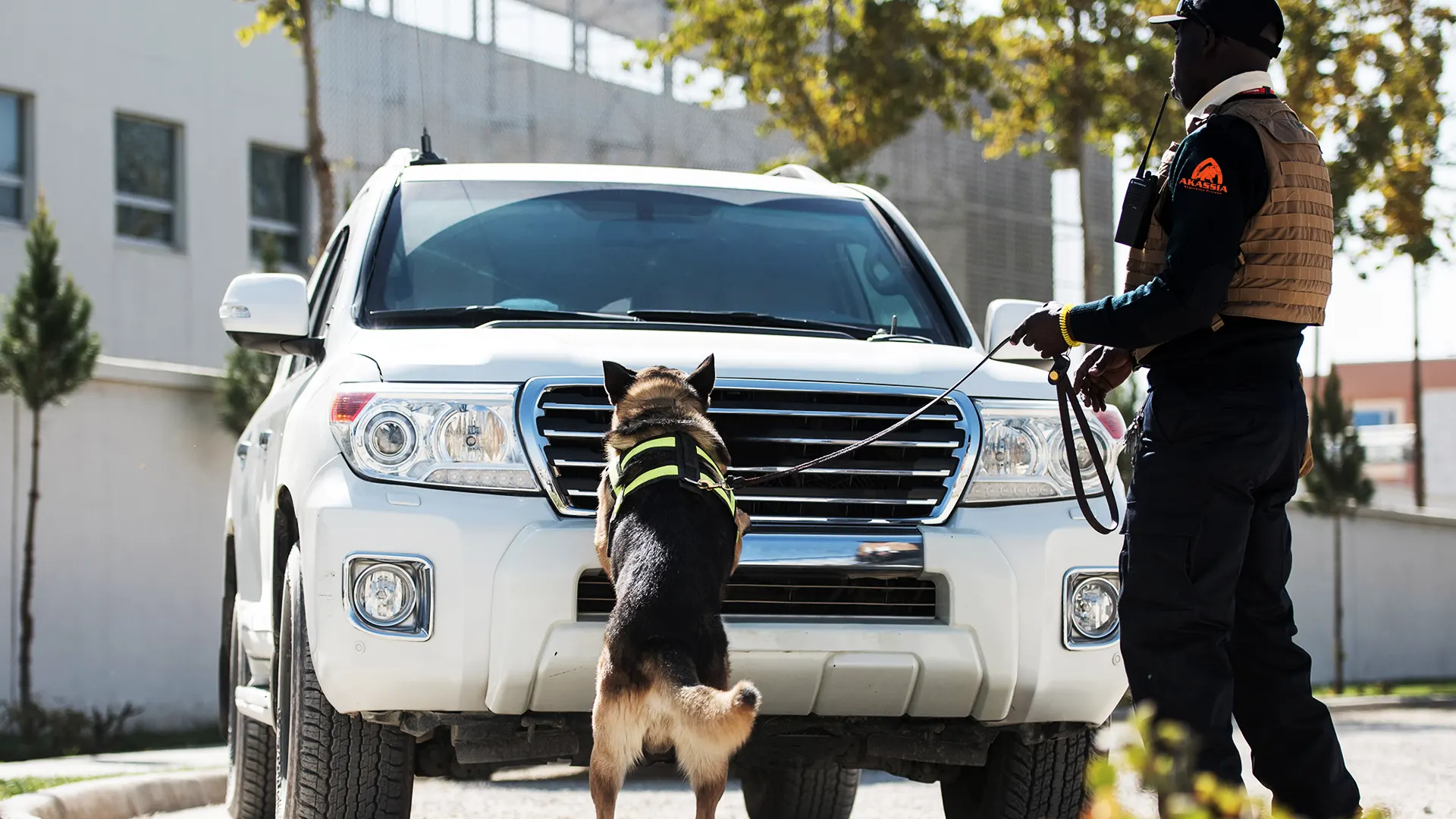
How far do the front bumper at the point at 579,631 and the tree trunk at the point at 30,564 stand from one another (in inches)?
411

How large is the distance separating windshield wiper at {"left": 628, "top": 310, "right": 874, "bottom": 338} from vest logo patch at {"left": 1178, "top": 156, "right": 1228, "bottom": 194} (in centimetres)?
185

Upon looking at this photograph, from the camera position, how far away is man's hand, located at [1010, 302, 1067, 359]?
4.40 metres

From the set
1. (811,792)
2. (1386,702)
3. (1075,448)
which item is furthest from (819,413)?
(1386,702)

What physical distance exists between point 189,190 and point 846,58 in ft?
30.5

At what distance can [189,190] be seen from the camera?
22672 mm

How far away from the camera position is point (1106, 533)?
5.14m

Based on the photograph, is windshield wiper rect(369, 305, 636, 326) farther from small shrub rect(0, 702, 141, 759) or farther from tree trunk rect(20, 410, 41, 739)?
tree trunk rect(20, 410, 41, 739)

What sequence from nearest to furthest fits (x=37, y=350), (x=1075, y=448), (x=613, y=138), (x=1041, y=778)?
(x=1075, y=448)
(x=1041, y=778)
(x=37, y=350)
(x=613, y=138)

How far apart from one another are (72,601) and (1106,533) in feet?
39.2

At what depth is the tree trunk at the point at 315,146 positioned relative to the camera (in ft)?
45.2

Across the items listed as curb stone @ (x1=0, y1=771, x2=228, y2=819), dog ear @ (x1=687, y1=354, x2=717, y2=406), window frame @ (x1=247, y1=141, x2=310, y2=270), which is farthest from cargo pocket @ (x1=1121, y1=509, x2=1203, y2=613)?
window frame @ (x1=247, y1=141, x2=310, y2=270)

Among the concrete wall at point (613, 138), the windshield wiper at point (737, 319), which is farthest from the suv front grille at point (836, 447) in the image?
the concrete wall at point (613, 138)

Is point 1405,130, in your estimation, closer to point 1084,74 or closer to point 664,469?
point 1084,74

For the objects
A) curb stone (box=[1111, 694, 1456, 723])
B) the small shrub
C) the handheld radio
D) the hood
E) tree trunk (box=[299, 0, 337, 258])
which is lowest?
curb stone (box=[1111, 694, 1456, 723])
